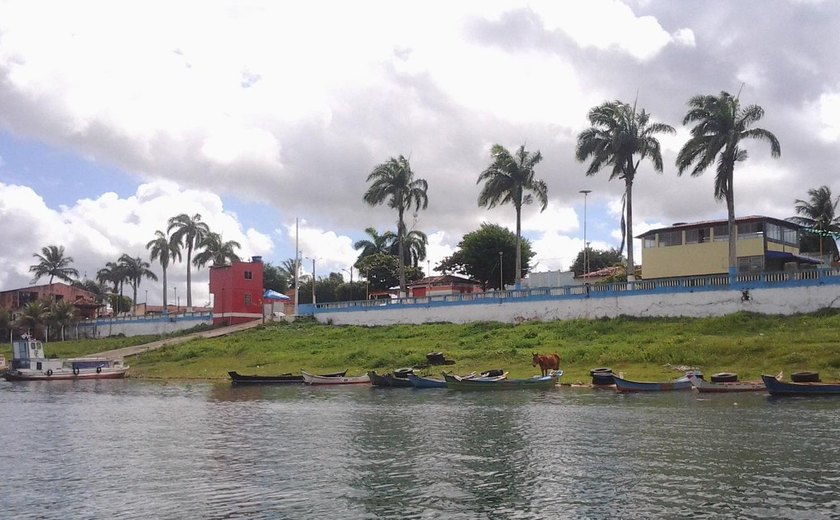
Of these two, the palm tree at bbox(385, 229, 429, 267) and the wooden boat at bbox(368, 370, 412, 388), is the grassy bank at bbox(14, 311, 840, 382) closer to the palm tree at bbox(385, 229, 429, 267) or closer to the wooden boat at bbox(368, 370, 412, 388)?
the wooden boat at bbox(368, 370, 412, 388)

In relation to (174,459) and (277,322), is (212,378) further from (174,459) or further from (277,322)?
(174,459)

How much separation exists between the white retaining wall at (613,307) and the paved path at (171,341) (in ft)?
43.8

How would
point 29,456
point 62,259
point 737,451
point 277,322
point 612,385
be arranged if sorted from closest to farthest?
point 737,451, point 29,456, point 612,385, point 277,322, point 62,259

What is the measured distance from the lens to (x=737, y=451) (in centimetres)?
2336

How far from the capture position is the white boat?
6412 cm

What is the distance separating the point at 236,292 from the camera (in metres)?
92.1

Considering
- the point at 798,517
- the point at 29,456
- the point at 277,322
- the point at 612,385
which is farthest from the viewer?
the point at 277,322

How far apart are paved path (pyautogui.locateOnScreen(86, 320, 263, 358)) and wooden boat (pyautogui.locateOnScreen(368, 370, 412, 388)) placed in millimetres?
35129

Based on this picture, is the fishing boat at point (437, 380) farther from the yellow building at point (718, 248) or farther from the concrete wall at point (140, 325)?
the concrete wall at point (140, 325)

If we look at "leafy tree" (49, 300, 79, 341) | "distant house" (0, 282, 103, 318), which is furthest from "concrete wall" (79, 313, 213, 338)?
"distant house" (0, 282, 103, 318)

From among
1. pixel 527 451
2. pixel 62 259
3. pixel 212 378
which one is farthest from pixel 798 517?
pixel 62 259

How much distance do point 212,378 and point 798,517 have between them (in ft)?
160

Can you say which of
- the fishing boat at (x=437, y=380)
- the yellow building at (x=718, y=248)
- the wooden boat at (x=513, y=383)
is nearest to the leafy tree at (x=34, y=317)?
the fishing boat at (x=437, y=380)

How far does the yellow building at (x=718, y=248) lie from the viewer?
220 ft
